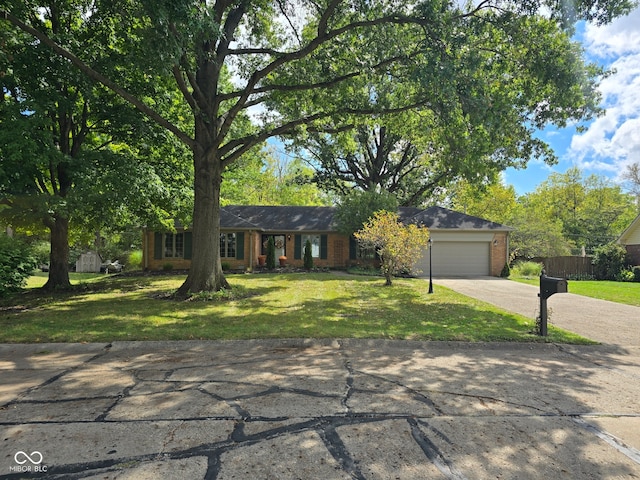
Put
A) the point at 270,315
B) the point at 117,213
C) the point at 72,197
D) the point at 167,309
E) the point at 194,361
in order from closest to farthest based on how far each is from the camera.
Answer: the point at 194,361
the point at 270,315
the point at 167,309
the point at 72,197
the point at 117,213

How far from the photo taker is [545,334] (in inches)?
267

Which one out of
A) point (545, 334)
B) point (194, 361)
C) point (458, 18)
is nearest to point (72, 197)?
point (194, 361)

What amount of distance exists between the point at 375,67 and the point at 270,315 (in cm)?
751

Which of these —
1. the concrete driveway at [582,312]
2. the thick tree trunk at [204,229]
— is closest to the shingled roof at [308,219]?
the concrete driveway at [582,312]

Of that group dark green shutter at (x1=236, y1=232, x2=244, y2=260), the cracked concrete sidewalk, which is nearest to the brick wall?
dark green shutter at (x1=236, y1=232, x2=244, y2=260)

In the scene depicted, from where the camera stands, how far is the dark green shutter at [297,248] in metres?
24.0

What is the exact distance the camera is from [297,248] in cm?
2403

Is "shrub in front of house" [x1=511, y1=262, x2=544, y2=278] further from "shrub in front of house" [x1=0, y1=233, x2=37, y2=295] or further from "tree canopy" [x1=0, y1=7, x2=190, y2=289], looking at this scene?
"shrub in front of house" [x1=0, y1=233, x2=37, y2=295]

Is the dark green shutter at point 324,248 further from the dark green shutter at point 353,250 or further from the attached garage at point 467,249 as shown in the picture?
the attached garage at point 467,249

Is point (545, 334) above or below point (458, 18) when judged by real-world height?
below

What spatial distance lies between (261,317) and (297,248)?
625 inches

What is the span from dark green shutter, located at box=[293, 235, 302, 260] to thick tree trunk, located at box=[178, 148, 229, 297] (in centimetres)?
1262

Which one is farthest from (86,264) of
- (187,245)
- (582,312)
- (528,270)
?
(528,270)

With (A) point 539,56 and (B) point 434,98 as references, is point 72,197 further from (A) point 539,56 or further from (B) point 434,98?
(A) point 539,56
